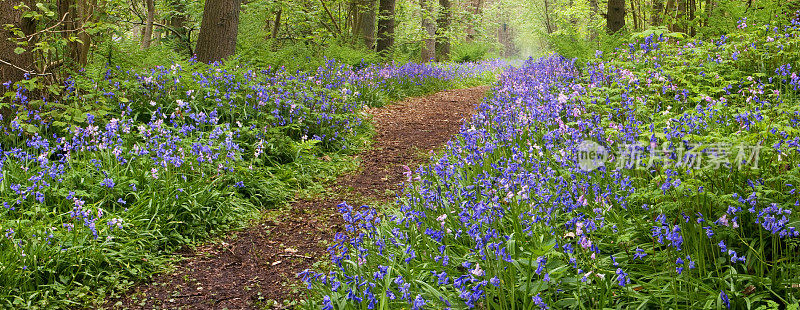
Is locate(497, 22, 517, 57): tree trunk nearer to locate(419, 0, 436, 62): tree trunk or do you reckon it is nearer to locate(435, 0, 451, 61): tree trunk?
locate(435, 0, 451, 61): tree trunk

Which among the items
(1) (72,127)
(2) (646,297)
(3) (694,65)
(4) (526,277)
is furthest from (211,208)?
(3) (694,65)

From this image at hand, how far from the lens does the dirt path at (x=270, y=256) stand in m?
3.61

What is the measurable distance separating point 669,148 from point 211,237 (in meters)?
3.49

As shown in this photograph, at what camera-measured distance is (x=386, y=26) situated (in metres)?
15.0

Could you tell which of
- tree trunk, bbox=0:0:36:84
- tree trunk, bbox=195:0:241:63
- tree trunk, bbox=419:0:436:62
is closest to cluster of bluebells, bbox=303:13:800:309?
tree trunk, bbox=0:0:36:84

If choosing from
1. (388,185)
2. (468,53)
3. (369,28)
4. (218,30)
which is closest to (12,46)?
(218,30)

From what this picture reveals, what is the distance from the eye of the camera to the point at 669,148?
299 centimetres

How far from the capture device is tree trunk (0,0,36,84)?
5492mm

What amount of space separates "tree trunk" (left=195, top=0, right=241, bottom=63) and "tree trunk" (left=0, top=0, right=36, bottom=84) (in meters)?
2.88

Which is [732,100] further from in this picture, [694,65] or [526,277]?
[526,277]

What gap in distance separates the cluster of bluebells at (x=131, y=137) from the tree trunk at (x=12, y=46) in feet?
0.54

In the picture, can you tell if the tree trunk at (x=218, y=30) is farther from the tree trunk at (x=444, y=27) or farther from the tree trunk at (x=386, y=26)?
the tree trunk at (x=444, y=27)

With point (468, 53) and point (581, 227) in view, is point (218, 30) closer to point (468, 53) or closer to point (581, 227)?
point (581, 227)

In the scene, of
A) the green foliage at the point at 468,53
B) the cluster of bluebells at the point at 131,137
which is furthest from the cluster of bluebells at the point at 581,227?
the green foliage at the point at 468,53
